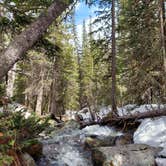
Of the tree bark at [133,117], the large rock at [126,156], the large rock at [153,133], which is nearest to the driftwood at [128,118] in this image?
the tree bark at [133,117]

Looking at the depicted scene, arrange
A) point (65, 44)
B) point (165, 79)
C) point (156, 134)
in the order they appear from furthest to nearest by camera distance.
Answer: point (65, 44) → point (165, 79) → point (156, 134)

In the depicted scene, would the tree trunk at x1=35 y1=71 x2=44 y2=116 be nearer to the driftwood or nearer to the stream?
the stream

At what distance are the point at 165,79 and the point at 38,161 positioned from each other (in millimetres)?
10529

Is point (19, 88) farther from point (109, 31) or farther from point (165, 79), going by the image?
point (165, 79)

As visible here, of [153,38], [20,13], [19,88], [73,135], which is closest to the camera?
[20,13]

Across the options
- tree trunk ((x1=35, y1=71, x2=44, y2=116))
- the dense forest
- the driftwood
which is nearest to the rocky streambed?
the driftwood

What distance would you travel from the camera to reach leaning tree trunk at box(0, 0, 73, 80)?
21.4 feet

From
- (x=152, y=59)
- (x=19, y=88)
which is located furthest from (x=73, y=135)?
(x=19, y=88)

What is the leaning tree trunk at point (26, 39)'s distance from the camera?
6516 mm

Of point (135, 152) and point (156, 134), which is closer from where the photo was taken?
point (135, 152)

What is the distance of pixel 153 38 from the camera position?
18.4 m

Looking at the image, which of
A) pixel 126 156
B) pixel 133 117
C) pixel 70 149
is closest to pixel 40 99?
pixel 133 117

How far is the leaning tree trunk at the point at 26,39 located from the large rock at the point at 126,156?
3651 mm

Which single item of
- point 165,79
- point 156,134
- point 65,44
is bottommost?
point 156,134
